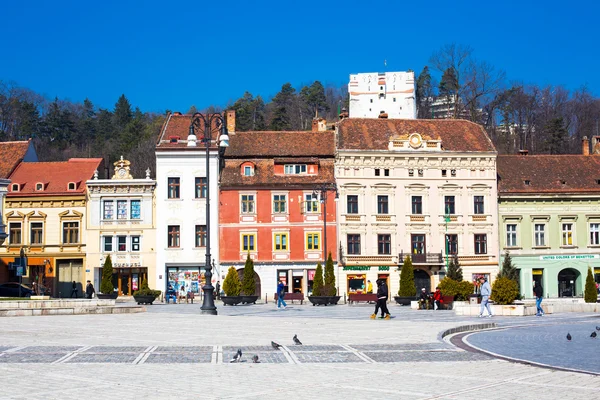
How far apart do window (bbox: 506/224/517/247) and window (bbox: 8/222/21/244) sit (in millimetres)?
34584

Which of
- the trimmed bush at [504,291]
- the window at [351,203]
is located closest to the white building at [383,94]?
the window at [351,203]

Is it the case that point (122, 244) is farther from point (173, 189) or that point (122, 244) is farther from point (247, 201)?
point (247, 201)

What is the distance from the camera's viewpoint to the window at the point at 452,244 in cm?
6053

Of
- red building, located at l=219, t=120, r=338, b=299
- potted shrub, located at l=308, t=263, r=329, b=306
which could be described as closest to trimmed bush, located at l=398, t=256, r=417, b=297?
potted shrub, located at l=308, t=263, r=329, b=306

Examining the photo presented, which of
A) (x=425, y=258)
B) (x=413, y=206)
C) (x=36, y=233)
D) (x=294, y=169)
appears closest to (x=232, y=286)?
(x=294, y=169)

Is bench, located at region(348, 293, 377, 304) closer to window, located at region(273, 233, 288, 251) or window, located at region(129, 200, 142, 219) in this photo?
window, located at region(273, 233, 288, 251)

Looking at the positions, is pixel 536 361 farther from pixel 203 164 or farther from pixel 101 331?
pixel 203 164

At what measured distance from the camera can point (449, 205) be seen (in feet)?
201

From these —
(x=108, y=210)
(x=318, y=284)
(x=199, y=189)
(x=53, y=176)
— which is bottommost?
(x=318, y=284)

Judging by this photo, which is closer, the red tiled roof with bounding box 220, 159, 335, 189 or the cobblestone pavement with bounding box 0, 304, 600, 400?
the cobblestone pavement with bounding box 0, 304, 600, 400

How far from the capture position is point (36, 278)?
59375 millimetres

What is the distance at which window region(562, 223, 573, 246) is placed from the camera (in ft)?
203

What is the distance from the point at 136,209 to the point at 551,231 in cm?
2956

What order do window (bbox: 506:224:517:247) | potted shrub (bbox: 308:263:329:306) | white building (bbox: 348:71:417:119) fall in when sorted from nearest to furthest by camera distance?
potted shrub (bbox: 308:263:329:306) < window (bbox: 506:224:517:247) < white building (bbox: 348:71:417:119)
